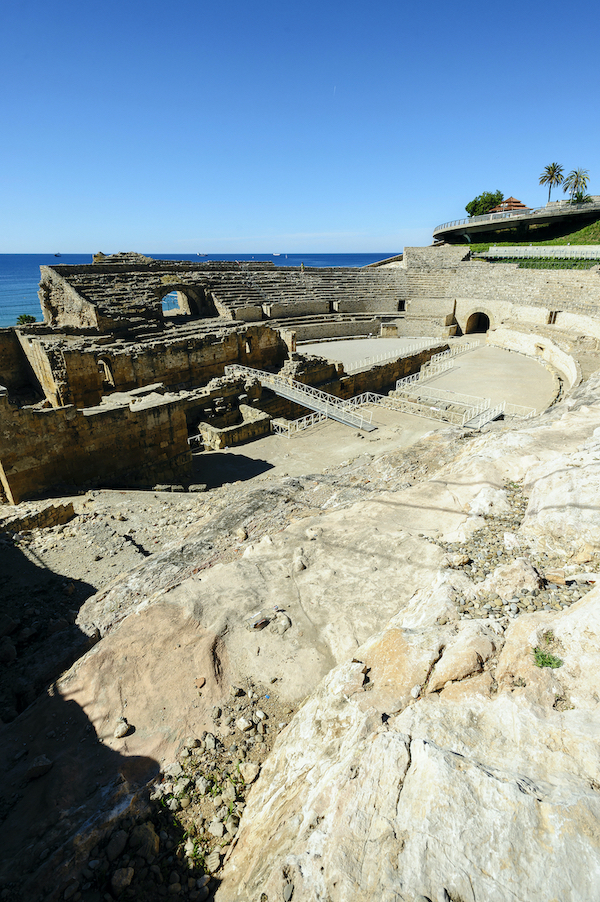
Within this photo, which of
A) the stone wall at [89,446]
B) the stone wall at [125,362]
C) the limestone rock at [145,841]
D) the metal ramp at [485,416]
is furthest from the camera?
the stone wall at [125,362]

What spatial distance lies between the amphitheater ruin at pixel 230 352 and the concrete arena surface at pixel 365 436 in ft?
2.03

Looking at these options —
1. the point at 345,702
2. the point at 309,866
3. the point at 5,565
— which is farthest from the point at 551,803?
the point at 5,565

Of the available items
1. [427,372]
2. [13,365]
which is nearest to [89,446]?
[13,365]

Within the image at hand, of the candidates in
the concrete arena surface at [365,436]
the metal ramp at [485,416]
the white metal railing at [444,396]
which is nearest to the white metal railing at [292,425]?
the concrete arena surface at [365,436]

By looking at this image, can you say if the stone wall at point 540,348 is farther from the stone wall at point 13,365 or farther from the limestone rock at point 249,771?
the stone wall at point 13,365

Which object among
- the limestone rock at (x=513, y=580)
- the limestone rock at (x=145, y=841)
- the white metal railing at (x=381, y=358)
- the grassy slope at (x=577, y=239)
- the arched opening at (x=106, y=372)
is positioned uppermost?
the grassy slope at (x=577, y=239)

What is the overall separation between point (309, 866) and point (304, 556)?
3462 millimetres

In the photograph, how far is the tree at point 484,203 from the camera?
180 ft

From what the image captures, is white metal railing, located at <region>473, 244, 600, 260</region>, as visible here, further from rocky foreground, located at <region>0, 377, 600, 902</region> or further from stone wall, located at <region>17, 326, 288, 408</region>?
rocky foreground, located at <region>0, 377, 600, 902</region>

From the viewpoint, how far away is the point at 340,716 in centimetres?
333

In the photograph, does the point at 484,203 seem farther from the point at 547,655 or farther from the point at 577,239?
the point at 547,655

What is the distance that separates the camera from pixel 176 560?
A: 21.0 feet

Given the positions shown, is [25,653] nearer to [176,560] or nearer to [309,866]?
[176,560]

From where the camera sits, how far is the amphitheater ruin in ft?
41.0
